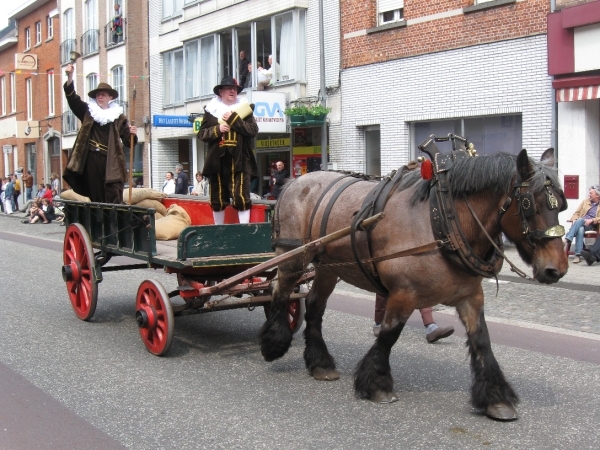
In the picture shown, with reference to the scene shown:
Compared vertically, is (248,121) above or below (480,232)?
above

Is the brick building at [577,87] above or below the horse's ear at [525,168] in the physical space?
above

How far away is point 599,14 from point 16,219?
2258 cm

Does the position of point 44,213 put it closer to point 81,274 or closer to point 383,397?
point 81,274

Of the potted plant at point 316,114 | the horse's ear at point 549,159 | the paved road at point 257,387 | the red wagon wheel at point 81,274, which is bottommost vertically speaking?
the paved road at point 257,387

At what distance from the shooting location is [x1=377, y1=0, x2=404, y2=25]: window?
1638 centimetres

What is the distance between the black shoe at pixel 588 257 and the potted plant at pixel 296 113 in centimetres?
804

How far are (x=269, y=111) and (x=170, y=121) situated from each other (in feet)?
12.5

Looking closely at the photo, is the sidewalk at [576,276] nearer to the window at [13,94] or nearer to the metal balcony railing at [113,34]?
the metal balcony railing at [113,34]

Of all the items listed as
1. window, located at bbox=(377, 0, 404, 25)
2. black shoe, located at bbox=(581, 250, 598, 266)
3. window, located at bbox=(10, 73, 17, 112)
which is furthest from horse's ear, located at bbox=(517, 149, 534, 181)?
window, located at bbox=(10, 73, 17, 112)

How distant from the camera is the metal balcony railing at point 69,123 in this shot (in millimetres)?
33188

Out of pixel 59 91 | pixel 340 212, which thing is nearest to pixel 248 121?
pixel 340 212

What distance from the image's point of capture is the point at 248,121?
23.2 ft

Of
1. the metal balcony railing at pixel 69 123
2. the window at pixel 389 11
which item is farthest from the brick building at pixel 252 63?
the metal balcony railing at pixel 69 123

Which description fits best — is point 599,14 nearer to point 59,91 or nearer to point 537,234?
point 537,234
